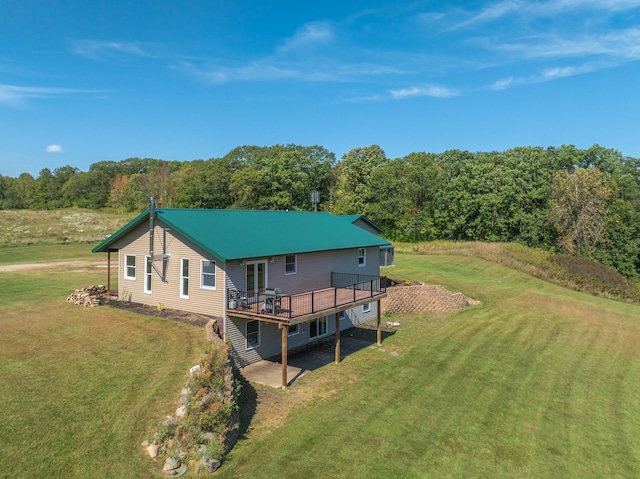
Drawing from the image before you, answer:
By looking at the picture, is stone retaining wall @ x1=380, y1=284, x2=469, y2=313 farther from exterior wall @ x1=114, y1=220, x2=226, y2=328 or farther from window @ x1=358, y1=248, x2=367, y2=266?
exterior wall @ x1=114, y1=220, x2=226, y2=328

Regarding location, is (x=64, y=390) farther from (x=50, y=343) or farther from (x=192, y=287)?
(x=192, y=287)

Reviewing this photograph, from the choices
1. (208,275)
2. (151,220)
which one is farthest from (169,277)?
(151,220)

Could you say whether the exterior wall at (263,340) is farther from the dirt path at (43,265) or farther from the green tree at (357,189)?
the green tree at (357,189)

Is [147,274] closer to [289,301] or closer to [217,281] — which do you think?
[217,281]

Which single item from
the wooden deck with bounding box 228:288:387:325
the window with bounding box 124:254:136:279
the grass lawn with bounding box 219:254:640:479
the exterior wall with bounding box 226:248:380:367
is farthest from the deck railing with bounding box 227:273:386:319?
the window with bounding box 124:254:136:279

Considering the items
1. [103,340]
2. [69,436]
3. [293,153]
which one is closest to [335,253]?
[103,340]

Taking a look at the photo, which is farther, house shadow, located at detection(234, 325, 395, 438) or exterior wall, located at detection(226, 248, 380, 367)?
exterior wall, located at detection(226, 248, 380, 367)
